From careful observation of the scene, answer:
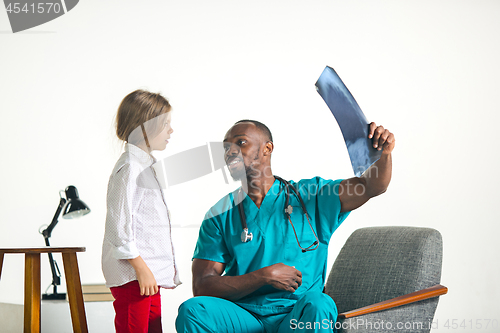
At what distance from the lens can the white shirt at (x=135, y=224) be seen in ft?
Answer: 4.64

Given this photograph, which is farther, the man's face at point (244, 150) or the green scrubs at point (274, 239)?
the man's face at point (244, 150)

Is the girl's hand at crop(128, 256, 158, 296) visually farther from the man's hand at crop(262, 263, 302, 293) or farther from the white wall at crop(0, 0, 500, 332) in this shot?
the white wall at crop(0, 0, 500, 332)

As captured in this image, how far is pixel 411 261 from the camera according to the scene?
4.52ft

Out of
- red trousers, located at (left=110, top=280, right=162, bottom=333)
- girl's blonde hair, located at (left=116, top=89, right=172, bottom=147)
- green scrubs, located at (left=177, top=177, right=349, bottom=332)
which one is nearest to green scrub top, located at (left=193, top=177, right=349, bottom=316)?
green scrubs, located at (left=177, top=177, right=349, bottom=332)

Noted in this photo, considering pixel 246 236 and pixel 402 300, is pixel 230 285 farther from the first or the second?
pixel 402 300

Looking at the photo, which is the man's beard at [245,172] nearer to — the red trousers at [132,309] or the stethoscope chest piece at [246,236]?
the stethoscope chest piece at [246,236]

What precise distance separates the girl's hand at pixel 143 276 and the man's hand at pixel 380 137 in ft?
2.64

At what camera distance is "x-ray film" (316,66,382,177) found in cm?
120

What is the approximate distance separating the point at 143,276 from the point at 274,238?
1.43 ft

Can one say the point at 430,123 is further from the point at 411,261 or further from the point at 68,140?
the point at 68,140

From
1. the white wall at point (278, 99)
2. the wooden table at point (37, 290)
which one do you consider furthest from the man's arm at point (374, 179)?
the white wall at point (278, 99)

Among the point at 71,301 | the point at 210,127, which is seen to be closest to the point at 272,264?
the point at 71,301

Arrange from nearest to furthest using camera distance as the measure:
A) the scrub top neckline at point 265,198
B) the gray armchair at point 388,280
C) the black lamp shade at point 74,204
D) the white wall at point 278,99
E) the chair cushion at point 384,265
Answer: the gray armchair at point 388,280 → the chair cushion at point 384,265 → the scrub top neckline at point 265,198 → the black lamp shade at point 74,204 → the white wall at point 278,99

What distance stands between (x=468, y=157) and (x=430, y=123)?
32 cm
